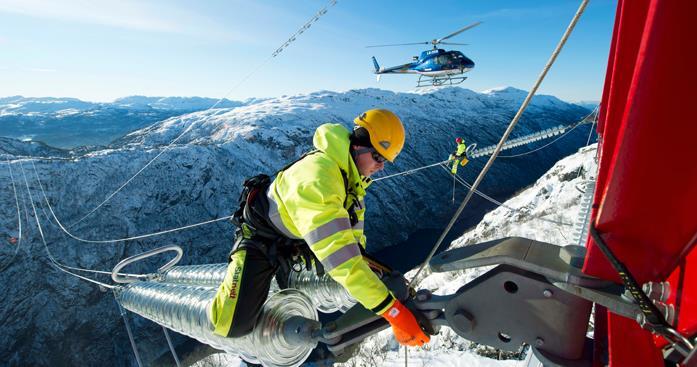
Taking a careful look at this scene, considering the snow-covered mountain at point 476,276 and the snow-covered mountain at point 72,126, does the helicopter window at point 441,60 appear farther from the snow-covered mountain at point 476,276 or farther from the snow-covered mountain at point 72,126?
the snow-covered mountain at point 72,126

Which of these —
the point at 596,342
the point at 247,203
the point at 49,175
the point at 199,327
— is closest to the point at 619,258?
the point at 596,342

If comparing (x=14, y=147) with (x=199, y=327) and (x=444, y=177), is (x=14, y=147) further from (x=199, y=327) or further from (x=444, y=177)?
(x=444, y=177)

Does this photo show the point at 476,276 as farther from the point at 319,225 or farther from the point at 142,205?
the point at 142,205

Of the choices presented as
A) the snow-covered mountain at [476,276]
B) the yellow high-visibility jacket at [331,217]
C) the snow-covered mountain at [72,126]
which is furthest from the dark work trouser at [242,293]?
the snow-covered mountain at [72,126]

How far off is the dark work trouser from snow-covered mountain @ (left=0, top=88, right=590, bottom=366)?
32.8 metres

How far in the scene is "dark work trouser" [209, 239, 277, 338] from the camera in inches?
130

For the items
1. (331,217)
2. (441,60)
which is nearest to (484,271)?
(331,217)

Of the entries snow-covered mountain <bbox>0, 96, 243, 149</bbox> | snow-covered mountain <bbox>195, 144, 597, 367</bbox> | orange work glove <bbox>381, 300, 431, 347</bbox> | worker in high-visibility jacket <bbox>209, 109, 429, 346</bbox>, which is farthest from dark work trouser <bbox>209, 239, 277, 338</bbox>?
snow-covered mountain <bbox>0, 96, 243, 149</bbox>

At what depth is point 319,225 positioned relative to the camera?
8.70 feet

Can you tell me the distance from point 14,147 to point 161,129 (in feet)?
82.4

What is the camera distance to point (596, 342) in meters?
1.84

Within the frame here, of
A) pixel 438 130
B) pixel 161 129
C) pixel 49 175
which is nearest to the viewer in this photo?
pixel 49 175

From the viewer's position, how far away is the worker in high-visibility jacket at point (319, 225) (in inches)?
101

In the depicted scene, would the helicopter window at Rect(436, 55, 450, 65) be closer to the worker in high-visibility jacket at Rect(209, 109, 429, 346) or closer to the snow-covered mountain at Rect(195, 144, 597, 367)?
the snow-covered mountain at Rect(195, 144, 597, 367)
